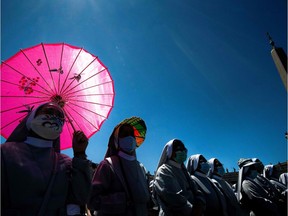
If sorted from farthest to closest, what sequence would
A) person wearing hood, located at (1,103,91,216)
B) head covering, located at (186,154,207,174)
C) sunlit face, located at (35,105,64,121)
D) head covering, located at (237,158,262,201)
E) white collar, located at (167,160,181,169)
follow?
head covering, located at (237,158,262,201) < head covering, located at (186,154,207,174) < white collar, located at (167,160,181,169) < sunlit face, located at (35,105,64,121) < person wearing hood, located at (1,103,91,216)

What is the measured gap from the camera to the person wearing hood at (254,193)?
512 cm

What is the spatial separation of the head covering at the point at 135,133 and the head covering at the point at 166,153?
61cm

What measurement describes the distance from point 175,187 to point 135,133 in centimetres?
144

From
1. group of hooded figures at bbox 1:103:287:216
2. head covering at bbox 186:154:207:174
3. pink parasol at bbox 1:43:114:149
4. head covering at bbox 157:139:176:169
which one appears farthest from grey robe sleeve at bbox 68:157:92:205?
head covering at bbox 186:154:207:174

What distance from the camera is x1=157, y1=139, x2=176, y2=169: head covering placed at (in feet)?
15.1

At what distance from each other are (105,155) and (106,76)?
1.68m

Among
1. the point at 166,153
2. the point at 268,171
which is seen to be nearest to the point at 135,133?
the point at 166,153

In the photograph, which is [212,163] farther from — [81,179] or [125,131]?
[81,179]

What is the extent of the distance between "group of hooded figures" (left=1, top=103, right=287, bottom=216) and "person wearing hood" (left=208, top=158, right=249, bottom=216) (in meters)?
0.06

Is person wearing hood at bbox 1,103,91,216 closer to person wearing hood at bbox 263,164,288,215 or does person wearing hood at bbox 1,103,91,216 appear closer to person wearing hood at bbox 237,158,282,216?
person wearing hood at bbox 237,158,282,216

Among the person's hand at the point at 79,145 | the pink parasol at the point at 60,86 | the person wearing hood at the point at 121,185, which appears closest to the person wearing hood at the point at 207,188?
the person wearing hood at the point at 121,185

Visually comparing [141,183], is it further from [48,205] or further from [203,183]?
[203,183]

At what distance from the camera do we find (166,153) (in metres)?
4.69

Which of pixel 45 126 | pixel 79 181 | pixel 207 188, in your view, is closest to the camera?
pixel 79 181
